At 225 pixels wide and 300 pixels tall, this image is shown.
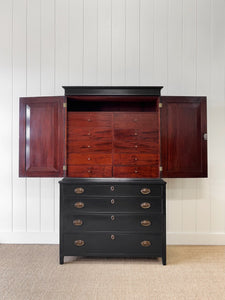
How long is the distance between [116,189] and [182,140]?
0.96 m

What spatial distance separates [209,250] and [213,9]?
9.95ft

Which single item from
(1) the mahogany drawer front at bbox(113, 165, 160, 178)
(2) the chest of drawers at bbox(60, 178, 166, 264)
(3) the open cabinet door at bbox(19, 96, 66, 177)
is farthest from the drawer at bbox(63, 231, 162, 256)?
(3) the open cabinet door at bbox(19, 96, 66, 177)

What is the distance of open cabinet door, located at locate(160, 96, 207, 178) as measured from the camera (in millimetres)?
2955

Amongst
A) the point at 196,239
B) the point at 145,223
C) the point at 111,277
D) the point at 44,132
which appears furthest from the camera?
the point at 196,239

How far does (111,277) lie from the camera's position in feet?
8.08

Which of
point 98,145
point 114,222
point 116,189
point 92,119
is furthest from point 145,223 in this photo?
point 92,119

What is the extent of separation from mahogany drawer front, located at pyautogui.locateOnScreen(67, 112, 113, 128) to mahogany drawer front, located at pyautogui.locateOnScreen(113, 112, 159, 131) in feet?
0.28

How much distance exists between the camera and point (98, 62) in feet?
11.0

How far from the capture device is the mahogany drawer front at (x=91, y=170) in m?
2.77

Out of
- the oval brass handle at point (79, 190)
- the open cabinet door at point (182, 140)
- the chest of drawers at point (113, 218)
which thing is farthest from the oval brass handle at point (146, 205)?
the oval brass handle at point (79, 190)

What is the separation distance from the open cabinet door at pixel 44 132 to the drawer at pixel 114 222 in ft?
1.80

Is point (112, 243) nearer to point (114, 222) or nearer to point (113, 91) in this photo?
point (114, 222)

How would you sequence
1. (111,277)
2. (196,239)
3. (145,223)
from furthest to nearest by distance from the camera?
(196,239) → (145,223) → (111,277)

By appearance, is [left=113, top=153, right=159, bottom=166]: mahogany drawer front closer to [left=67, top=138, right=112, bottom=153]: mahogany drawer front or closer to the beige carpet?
[left=67, top=138, right=112, bottom=153]: mahogany drawer front
